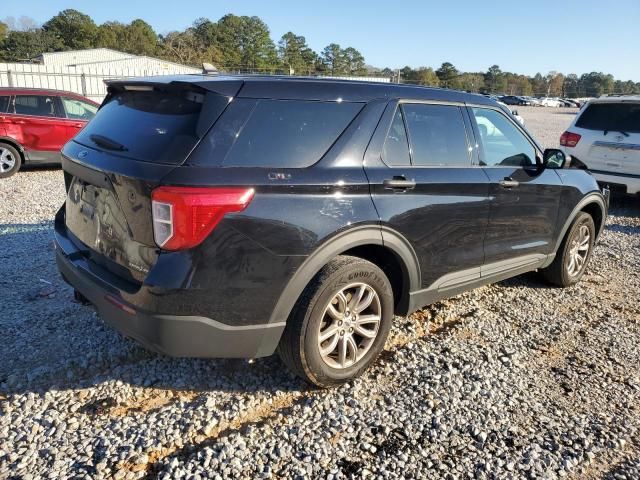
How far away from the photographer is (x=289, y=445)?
2.57m

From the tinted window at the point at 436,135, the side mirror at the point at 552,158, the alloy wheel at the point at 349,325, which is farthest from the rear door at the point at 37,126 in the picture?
the side mirror at the point at 552,158

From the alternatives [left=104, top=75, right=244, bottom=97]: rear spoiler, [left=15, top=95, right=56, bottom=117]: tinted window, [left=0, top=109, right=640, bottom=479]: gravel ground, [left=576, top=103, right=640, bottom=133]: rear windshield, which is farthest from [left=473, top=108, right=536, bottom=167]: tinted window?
[left=15, top=95, right=56, bottom=117]: tinted window

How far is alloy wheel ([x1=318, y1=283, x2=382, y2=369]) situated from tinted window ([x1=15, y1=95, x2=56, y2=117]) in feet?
30.8

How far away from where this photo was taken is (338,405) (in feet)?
9.62

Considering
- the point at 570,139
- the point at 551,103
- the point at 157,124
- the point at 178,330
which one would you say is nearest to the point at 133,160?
the point at 157,124

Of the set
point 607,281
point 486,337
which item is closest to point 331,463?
point 486,337

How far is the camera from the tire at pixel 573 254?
191 inches

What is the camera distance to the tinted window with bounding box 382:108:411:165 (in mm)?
3160

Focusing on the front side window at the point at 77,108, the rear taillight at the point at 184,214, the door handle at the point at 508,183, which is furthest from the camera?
the front side window at the point at 77,108

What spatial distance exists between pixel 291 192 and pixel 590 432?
2.15 metres

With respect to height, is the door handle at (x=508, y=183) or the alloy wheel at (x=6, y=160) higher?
the door handle at (x=508, y=183)

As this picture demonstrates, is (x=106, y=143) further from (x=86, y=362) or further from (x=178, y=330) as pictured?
(x=86, y=362)

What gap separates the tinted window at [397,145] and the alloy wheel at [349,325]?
0.83m

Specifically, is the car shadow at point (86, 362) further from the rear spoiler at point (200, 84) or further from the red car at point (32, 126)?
the red car at point (32, 126)
